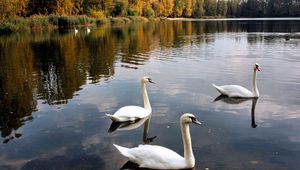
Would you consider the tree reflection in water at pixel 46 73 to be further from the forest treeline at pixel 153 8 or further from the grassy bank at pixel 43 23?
the forest treeline at pixel 153 8

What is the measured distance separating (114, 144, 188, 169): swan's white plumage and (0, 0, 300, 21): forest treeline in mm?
53067

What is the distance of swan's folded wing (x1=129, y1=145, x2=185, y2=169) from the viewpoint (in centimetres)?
758

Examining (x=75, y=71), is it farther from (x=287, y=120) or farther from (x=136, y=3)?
(x=136, y=3)

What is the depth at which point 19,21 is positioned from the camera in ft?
182

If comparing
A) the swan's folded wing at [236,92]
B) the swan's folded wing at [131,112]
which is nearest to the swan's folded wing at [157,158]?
the swan's folded wing at [131,112]

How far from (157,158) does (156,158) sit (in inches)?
0.9

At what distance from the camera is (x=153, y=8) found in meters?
122

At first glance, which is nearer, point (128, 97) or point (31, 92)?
point (128, 97)

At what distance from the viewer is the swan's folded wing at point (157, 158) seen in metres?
7.58

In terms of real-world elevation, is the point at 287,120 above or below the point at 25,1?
below

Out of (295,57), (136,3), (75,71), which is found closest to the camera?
(75,71)

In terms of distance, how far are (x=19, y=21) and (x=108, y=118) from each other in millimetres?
48791

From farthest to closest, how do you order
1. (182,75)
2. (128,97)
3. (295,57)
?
1. (295,57)
2. (182,75)
3. (128,97)

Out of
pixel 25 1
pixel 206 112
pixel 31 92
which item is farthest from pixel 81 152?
pixel 25 1
